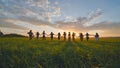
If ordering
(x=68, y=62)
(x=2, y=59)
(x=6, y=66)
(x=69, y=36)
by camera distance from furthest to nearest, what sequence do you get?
(x=69, y=36) < (x=68, y=62) < (x=2, y=59) < (x=6, y=66)

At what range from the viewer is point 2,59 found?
12477 millimetres

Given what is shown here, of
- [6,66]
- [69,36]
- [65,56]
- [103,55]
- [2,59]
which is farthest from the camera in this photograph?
[69,36]

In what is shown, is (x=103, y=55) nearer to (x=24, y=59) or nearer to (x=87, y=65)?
(x=87, y=65)

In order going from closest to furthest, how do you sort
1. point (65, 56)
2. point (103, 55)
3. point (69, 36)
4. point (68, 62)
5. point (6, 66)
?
point (6, 66) → point (68, 62) → point (65, 56) → point (103, 55) → point (69, 36)

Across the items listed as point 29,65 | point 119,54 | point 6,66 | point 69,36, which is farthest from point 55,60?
point 69,36

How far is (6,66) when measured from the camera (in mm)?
11719

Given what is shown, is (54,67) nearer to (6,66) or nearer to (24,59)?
(24,59)

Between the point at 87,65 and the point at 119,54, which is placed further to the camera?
the point at 119,54

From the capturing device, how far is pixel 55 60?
13.7m

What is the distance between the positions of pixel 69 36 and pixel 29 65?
3658 centimetres

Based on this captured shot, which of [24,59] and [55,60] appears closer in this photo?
[24,59]

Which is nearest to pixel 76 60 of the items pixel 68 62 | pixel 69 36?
pixel 68 62

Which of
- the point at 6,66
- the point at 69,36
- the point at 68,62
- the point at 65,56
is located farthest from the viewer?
the point at 69,36

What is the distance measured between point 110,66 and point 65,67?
3.04 meters
